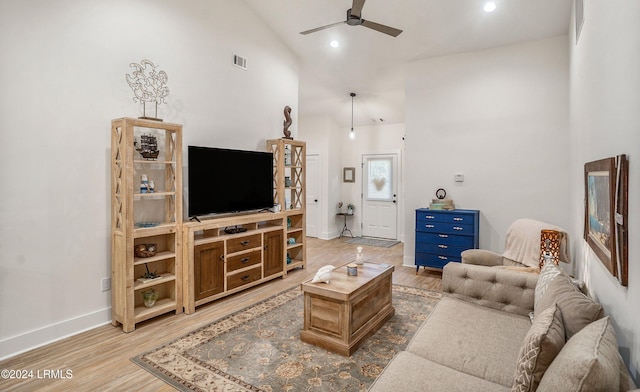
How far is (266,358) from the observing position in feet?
8.64

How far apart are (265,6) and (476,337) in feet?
15.5

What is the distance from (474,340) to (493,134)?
11.7 feet

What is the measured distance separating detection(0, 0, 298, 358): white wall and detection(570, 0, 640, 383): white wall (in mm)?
3778

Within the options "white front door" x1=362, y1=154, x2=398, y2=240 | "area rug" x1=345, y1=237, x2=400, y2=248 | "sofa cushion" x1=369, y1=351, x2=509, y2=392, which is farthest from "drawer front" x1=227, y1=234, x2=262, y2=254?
"white front door" x1=362, y1=154, x2=398, y2=240

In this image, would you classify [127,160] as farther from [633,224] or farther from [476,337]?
[633,224]

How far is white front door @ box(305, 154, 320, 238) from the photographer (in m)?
8.02

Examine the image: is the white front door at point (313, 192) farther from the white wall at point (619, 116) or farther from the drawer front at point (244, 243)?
the white wall at point (619, 116)

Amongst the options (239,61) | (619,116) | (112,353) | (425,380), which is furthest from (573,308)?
(239,61)

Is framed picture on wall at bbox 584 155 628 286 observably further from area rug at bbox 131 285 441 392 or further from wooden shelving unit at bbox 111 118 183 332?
wooden shelving unit at bbox 111 118 183 332

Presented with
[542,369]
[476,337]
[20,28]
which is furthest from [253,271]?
[542,369]

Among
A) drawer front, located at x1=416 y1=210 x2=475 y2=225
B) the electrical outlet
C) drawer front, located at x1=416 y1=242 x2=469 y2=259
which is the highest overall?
drawer front, located at x1=416 y1=210 x2=475 y2=225

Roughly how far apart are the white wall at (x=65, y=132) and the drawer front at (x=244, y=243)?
48.6 inches

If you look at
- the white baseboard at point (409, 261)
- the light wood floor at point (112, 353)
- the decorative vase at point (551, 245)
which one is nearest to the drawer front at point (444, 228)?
the white baseboard at point (409, 261)

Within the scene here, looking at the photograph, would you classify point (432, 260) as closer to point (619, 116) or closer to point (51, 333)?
point (619, 116)
